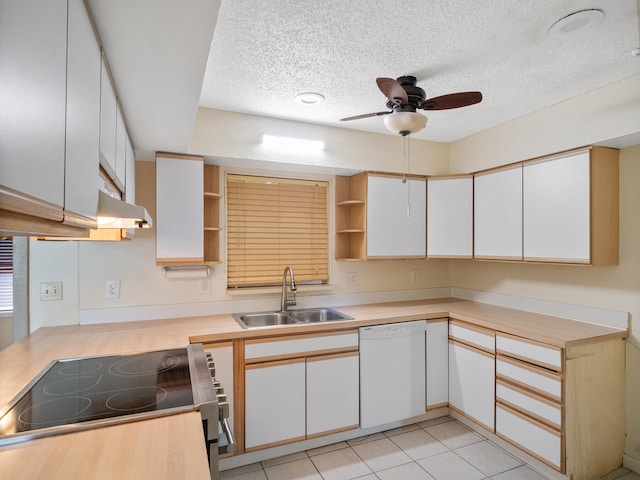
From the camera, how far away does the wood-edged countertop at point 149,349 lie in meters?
0.91

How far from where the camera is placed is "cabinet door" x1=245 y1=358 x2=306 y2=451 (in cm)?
232

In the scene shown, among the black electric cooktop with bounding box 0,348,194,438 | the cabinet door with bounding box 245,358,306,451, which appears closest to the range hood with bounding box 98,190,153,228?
the black electric cooktop with bounding box 0,348,194,438

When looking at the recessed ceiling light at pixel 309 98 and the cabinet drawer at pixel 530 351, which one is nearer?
the cabinet drawer at pixel 530 351

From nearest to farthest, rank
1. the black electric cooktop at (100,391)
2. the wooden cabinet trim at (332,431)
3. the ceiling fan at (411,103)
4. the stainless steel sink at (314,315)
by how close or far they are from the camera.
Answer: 1. the black electric cooktop at (100,391)
2. the ceiling fan at (411,103)
3. the wooden cabinet trim at (332,431)
4. the stainless steel sink at (314,315)

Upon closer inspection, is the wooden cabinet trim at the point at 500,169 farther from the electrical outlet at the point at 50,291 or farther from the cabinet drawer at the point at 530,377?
the electrical outlet at the point at 50,291

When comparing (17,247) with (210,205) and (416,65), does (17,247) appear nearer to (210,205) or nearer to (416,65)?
(210,205)

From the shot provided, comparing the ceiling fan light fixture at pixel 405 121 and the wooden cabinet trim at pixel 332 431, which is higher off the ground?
the ceiling fan light fixture at pixel 405 121

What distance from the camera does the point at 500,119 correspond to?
292cm

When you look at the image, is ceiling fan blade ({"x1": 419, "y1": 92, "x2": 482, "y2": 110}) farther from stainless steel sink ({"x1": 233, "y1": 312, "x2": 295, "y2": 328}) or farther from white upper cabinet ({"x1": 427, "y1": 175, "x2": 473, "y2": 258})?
stainless steel sink ({"x1": 233, "y1": 312, "x2": 295, "y2": 328})

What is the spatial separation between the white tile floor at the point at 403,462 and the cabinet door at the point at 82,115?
6.73ft

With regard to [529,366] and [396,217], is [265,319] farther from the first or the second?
[529,366]

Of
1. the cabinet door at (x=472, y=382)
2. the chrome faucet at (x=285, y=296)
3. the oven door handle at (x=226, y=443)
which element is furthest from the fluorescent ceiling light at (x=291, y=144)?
the oven door handle at (x=226, y=443)

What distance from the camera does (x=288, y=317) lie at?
2.87 m

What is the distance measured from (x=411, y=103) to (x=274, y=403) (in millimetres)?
2098
